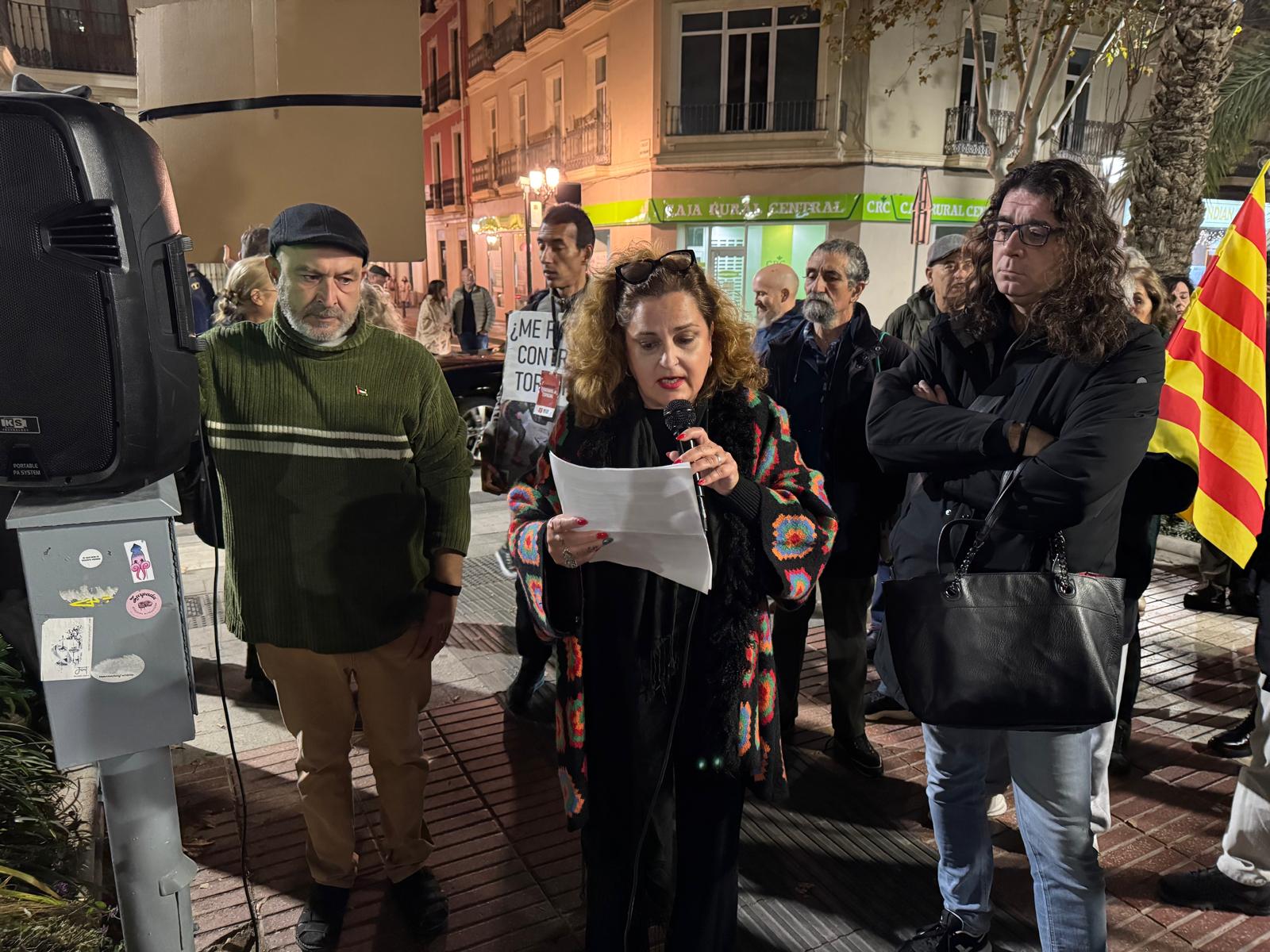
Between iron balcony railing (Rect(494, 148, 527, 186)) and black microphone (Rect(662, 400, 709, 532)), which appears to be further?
iron balcony railing (Rect(494, 148, 527, 186))

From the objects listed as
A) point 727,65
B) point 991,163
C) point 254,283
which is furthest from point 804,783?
point 727,65

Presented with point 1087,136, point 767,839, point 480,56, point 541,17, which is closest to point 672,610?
point 767,839

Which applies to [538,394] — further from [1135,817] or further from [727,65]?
[727,65]

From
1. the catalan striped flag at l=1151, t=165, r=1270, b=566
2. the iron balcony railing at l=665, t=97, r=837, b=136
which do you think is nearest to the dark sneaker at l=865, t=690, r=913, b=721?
the catalan striped flag at l=1151, t=165, r=1270, b=566

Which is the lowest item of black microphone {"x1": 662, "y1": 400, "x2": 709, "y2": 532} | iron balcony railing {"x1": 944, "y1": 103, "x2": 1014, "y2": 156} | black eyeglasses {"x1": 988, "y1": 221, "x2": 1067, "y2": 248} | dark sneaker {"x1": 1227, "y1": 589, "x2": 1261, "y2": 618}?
dark sneaker {"x1": 1227, "y1": 589, "x2": 1261, "y2": 618}

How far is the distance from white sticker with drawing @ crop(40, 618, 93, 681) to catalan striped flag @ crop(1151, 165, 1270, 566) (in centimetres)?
297

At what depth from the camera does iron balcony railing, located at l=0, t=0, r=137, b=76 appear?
14.9 meters

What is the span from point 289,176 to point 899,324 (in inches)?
157

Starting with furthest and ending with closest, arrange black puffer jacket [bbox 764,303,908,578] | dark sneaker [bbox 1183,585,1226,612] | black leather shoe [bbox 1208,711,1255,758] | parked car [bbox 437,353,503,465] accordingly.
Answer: parked car [bbox 437,353,503,465], dark sneaker [bbox 1183,585,1226,612], black leather shoe [bbox 1208,711,1255,758], black puffer jacket [bbox 764,303,908,578]

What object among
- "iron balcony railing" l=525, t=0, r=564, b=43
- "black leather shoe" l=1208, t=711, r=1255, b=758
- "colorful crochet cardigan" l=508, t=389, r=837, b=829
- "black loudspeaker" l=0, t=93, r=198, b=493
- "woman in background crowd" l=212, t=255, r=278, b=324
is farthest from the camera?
"iron balcony railing" l=525, t=0, r=564, b=43

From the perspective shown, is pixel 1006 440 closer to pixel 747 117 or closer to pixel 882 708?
pixel 882 708

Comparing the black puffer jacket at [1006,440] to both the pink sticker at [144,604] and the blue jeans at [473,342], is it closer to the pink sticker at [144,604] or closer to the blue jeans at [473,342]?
the pink sticker at [144,604]

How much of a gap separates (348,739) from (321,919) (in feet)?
1.83

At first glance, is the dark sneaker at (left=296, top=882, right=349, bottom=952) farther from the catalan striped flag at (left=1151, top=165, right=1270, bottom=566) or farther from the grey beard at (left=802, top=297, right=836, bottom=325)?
the catalan striped flag at (left=1151, top=165, right=1270, bottom=566)
